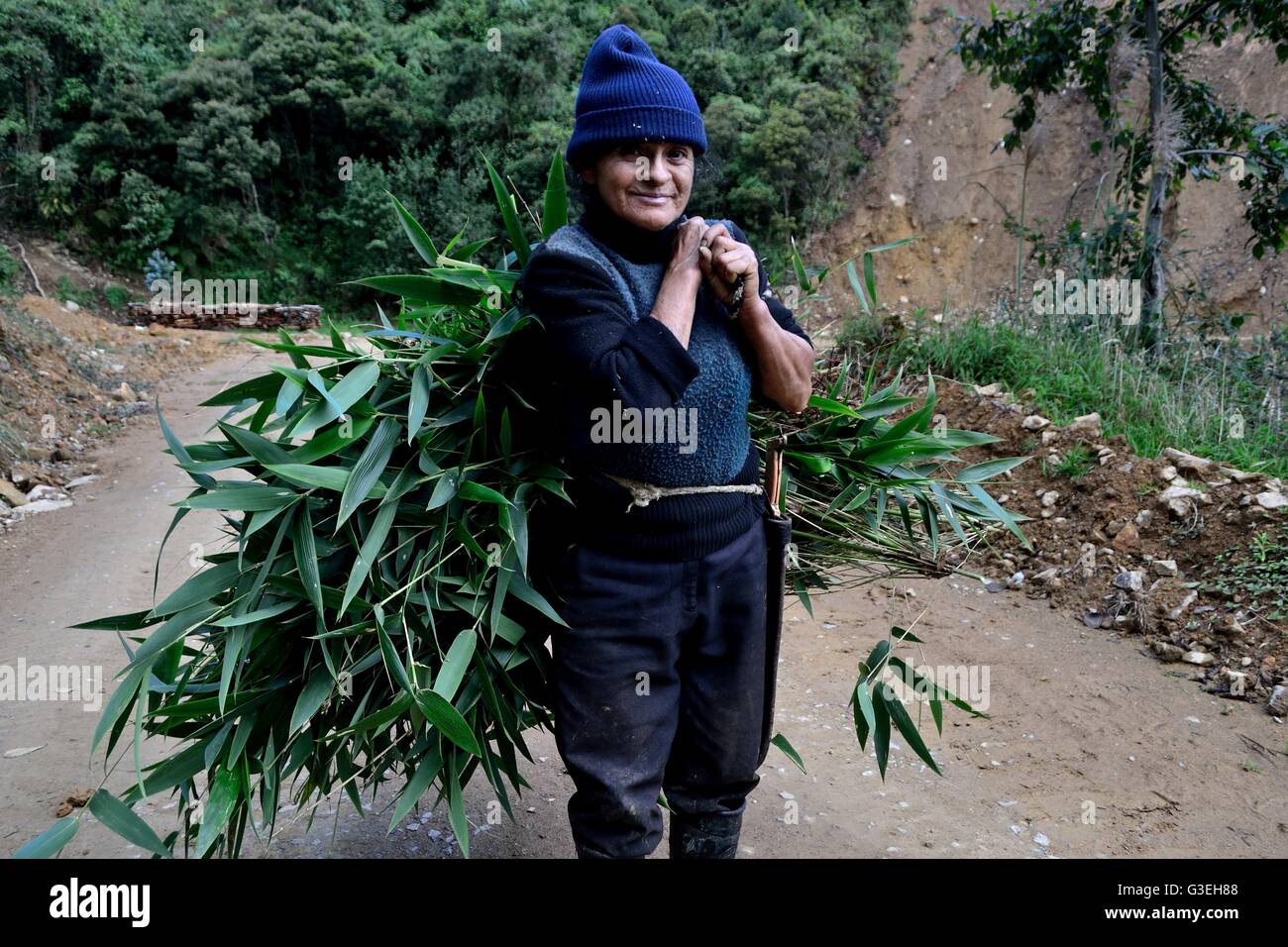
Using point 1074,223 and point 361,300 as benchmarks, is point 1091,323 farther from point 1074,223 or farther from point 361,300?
point 361,300

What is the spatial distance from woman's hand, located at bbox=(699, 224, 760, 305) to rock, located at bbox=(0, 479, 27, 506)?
234 inches

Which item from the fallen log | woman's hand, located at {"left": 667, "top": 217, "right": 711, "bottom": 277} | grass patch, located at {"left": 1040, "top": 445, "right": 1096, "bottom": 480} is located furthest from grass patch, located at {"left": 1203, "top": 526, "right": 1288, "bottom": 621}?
the fallen log

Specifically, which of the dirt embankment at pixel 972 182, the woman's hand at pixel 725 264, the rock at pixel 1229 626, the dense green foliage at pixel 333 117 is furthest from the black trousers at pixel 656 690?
the dense green foliage at pixel 333 117

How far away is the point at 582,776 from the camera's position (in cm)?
183

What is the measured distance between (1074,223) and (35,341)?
9329 millimetres

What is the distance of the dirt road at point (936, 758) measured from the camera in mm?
2848

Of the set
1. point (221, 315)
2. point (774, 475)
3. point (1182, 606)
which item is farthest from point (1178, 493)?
point (221, 315)

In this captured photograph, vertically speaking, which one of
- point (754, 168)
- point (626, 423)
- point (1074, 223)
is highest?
point (754, 168)

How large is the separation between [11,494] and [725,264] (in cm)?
605

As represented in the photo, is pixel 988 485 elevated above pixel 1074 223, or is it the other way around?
pixel 1074 223

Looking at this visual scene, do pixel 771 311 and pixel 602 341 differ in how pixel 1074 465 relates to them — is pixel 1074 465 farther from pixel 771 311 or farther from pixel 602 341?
pixel 602 341

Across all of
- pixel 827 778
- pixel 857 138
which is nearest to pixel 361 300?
pixel 857 138

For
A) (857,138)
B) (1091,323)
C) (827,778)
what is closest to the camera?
(827,778)

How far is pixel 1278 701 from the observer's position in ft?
11.9
